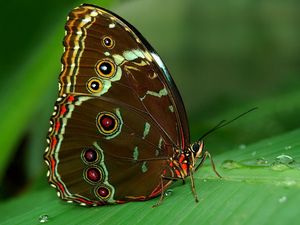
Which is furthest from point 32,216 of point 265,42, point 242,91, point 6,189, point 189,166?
point 265,42

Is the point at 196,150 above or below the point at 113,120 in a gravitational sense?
below

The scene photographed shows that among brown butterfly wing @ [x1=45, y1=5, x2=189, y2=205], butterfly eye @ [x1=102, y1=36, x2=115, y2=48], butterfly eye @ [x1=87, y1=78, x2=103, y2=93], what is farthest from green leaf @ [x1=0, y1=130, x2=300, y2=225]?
butterfly eye @ [x1=102, y1=36, x2=115, y2=48]

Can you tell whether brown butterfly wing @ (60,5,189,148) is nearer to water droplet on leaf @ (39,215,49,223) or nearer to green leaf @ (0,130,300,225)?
green leaf @ (0,130,300,225)

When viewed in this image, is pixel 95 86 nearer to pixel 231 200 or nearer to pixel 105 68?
pixel 105 68

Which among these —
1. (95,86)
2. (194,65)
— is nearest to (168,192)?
(95,86)

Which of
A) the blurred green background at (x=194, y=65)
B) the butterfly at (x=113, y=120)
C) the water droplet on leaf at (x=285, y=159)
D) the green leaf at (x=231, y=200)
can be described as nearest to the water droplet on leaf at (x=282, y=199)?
the green leaf at (x=231, y=200)

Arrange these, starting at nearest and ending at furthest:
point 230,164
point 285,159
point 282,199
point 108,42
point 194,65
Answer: point 282,199, point 285,159, point 230,164, point 108,42, point 194,65

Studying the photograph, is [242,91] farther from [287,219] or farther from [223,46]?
[287,219]

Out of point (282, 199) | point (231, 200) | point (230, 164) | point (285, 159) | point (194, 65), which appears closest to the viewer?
point (282, 199)

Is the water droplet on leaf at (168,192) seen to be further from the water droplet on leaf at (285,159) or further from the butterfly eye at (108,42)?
the butterfly eye at (108,42)
